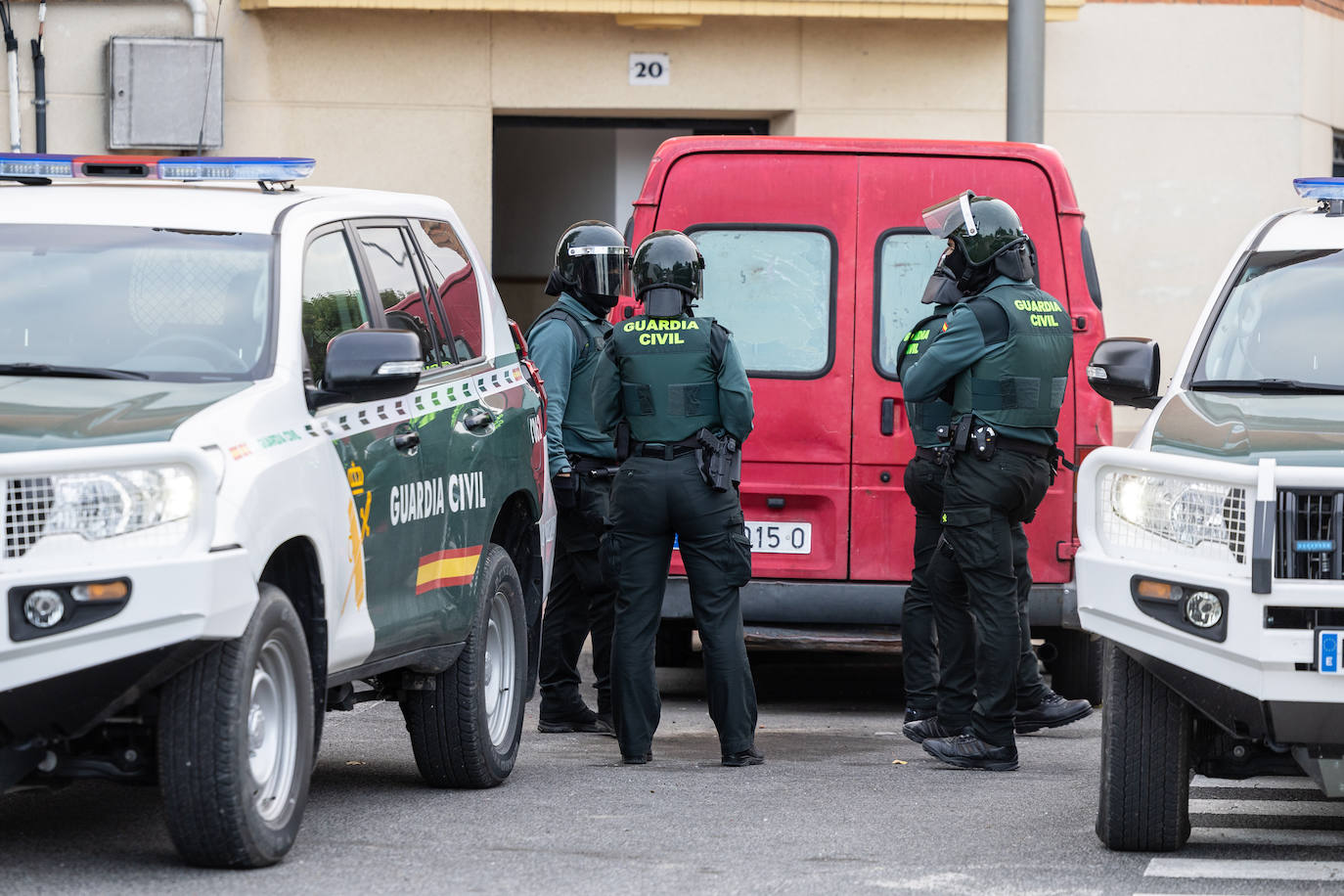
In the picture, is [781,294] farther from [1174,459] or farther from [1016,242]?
[1174,459]

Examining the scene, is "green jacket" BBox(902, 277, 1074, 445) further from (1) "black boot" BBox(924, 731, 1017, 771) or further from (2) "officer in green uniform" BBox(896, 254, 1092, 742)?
(1) "black boot" BBox(924, 731, 1017, 771)

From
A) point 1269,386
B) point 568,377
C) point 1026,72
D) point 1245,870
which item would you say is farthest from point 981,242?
point 1026,72

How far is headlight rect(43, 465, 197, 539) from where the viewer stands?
4844 mm

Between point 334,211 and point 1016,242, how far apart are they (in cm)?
254

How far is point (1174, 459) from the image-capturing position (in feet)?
17.7

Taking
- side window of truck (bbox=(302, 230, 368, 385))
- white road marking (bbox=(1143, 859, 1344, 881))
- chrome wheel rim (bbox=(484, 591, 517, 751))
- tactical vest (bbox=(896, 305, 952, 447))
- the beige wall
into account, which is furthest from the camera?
the beige wall

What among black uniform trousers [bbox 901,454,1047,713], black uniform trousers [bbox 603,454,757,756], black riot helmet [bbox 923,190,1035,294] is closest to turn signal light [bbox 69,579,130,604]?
black uniform trousers [bbox 603,454,757,756]

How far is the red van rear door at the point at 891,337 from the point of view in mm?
8812

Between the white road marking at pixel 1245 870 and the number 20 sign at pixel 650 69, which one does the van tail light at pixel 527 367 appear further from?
the number 20 sign at pixel 650 69

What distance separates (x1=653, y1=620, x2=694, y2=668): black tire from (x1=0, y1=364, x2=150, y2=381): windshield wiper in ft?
14.6

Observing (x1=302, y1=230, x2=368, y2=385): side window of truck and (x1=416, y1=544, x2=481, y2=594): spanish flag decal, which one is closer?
(x1=302, y1=230, x2=368, y2=385): side window of truck

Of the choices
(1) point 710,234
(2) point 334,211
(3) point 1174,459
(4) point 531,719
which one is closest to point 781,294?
(1) point 710,234

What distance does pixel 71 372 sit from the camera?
18.3 ft

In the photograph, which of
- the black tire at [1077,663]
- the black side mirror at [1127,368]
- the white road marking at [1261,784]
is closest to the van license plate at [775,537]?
the black tire at [1077,663]
